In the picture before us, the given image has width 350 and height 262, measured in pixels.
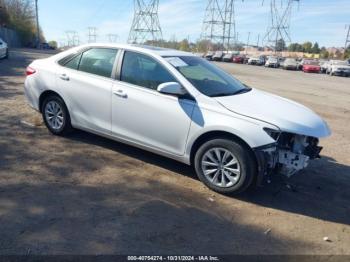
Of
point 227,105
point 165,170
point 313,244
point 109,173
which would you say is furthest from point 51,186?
point 313,244

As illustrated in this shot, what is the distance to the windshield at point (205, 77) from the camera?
5.15m

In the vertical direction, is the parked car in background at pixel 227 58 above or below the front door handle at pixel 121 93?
below

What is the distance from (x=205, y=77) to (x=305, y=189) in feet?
6.84

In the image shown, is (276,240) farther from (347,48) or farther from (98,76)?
(347,48)

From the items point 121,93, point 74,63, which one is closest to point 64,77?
point 74,63

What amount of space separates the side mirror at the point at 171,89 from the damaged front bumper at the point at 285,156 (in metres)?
1.31

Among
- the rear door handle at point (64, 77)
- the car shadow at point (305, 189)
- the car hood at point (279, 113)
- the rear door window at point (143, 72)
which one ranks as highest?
the rear door window at point (143, 72)

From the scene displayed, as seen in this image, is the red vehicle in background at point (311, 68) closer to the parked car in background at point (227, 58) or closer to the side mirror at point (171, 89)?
the parked car in background at point (227, 58)

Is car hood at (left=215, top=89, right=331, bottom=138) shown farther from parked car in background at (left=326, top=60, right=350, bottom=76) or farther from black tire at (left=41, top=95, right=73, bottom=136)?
parked car in background at (left=326, top=60, right=350, bottom=76)

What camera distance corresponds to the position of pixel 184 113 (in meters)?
4.87

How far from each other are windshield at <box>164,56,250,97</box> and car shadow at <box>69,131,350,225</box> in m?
1.24

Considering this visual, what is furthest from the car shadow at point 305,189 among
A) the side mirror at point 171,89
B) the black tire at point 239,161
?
the side mirror at point 171,89

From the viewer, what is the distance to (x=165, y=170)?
17.9 feet

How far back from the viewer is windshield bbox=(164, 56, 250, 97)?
16.9ft
